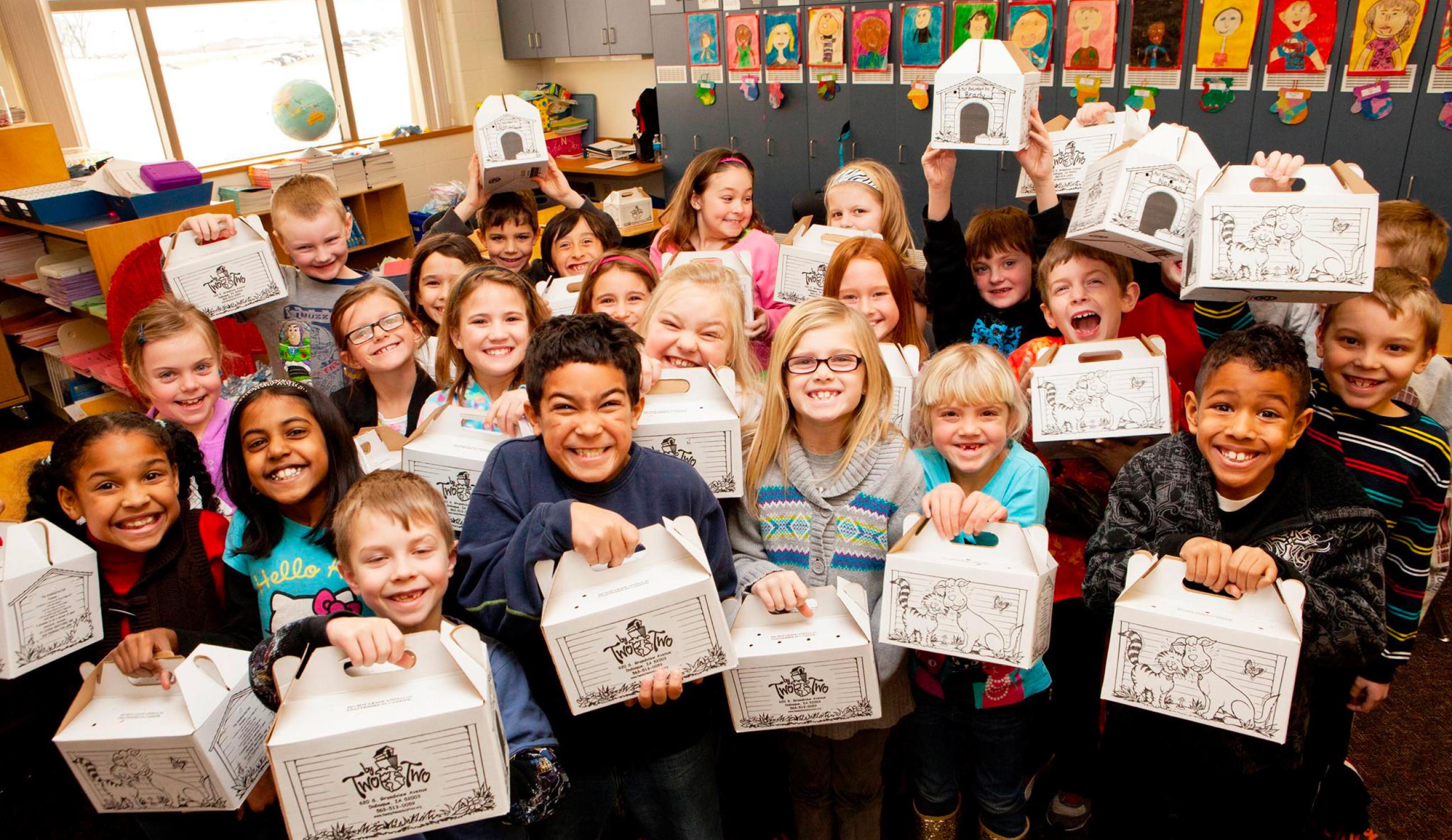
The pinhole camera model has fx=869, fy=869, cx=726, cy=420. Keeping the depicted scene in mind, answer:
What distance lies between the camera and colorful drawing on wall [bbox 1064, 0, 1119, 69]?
3.84 meters

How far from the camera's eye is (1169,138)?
1813 mm

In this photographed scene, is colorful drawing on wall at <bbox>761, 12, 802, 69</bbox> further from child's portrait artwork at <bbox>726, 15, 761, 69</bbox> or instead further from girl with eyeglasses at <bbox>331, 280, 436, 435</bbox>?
girl with eyeglasses at <bbox>331, 280, 436, 435</bbox>

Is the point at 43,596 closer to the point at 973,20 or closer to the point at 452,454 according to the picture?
the point at 452,454

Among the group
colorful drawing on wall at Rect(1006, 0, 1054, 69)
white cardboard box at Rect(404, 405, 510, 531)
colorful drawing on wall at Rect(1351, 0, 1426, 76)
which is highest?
colorful drawing on wall at Rect(1006, 0, 1054, 69)

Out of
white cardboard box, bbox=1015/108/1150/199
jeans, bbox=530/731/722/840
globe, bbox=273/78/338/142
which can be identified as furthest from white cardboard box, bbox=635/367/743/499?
globe, bbox=273/78/338/142

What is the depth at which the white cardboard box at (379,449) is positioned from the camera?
1.73 meters

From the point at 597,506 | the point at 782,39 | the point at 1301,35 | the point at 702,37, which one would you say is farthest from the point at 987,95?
the point at 702,37

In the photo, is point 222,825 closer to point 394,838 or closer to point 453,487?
point 394,838

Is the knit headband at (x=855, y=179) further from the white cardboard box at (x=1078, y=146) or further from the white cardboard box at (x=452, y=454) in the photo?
the white cardboard box at (x=452, y=454)

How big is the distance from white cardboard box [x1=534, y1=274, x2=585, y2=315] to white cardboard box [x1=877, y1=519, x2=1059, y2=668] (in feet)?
4.13

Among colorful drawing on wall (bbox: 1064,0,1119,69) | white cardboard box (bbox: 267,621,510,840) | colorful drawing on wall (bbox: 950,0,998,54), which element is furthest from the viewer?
colorful drawing on wall (bbox: 950,0,998,54)

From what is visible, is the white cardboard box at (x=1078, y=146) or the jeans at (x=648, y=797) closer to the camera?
the jeans at (x=648, y=797)

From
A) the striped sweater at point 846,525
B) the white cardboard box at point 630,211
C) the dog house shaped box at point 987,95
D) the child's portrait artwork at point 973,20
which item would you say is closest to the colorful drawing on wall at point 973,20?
the child's portrait artwork at point 973,20

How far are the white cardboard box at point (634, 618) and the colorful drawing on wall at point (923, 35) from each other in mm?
3923
